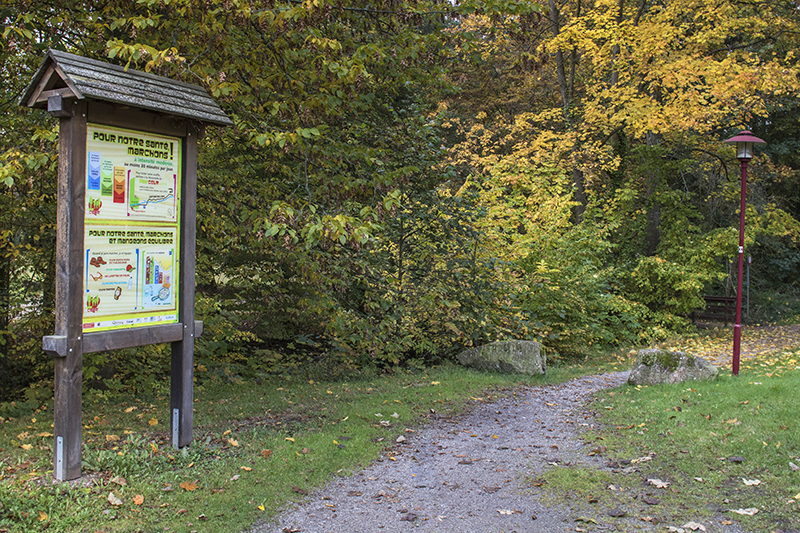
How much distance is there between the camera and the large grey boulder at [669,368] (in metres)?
9.58

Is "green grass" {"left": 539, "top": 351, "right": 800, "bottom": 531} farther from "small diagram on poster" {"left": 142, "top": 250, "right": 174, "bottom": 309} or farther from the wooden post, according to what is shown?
the wooden post

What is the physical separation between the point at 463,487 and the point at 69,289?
11.8 ft

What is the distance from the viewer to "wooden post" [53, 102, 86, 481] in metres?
4.68

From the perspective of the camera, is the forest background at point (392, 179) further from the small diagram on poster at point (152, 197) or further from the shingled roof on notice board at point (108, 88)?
the small diagram on poster at point (152, 197)

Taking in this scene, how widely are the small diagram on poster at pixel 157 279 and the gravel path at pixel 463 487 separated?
2.13 metres

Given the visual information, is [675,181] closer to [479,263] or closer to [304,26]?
[479,263]

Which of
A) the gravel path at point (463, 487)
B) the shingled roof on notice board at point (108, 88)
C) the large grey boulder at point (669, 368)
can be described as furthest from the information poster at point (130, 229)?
the large grey boulder at point (669, 368)

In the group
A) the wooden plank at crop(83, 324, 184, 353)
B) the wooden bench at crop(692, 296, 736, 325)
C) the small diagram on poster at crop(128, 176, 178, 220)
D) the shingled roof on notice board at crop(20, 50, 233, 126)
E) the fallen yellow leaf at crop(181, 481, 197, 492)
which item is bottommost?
the wooden bench at crop(692, 296, 736, 325)

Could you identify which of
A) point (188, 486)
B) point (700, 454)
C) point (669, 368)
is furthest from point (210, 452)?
point (669, 368)

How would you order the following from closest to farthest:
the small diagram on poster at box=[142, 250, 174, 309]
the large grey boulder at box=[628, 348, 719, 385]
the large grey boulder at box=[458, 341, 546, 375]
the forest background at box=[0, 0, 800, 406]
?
the small diagram on poster at box=[142, 250, 174, 309] < the forest background at box=[0, 0, 800, 406] < the large grey boulder at box=[628, 348, 719, 385] < the large grey boulder at box=[458, 341, 546, 375]

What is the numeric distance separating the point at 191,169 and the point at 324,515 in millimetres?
3241

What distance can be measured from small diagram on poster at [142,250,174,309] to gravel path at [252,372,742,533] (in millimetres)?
2132

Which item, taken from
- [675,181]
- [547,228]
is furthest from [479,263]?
[675,181]

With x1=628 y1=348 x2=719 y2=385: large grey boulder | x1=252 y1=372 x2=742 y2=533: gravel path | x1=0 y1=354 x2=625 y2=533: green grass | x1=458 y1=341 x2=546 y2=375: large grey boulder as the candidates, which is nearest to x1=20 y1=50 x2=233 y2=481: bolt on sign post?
x1=0 y1=354 x2=625 y2=533: green grass
